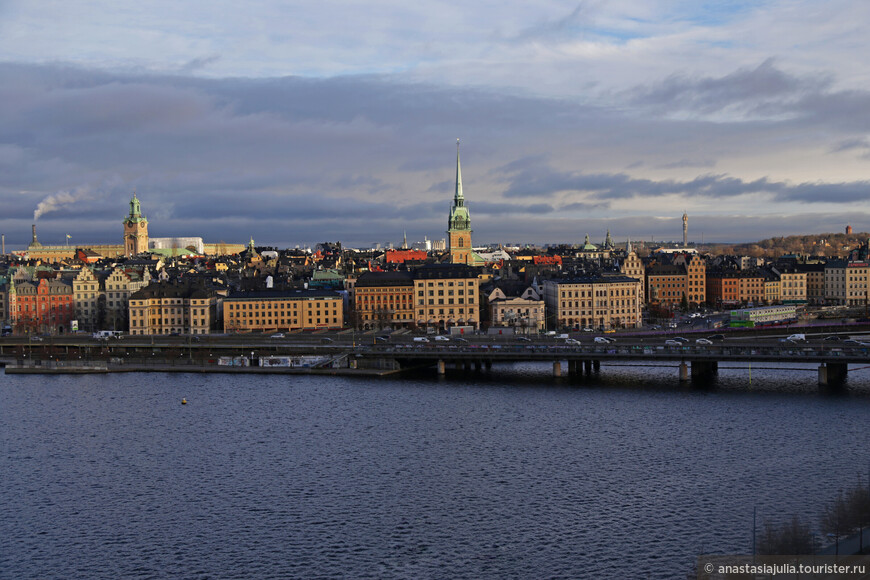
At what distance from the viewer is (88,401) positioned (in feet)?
168

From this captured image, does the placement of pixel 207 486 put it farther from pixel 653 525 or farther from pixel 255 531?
pixel 653 525

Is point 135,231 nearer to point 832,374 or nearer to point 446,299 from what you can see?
point 446,299

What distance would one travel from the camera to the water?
2658cm

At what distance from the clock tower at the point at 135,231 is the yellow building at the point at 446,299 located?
9821 cm

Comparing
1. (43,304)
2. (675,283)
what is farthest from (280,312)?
(675,283)

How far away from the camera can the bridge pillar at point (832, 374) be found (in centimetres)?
5241

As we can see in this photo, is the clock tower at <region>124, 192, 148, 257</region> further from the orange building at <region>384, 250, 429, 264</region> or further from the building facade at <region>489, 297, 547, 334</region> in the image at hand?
the building facade at <region>489, 297, 547, 334</region>

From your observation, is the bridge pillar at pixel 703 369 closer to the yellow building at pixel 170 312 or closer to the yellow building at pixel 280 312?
the yellow building at pixel 280 312

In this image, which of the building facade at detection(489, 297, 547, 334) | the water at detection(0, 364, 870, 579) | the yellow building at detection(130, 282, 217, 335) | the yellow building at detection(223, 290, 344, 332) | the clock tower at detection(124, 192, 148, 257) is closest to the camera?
the water at detection(0, 364, 870, 579)

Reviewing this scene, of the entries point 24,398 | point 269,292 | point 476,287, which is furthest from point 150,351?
point 476,287

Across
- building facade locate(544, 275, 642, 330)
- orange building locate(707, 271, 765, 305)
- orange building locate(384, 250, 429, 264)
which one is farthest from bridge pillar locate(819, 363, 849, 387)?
orange building locate(384, 250, 429, 264)

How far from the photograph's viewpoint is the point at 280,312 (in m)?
80.9

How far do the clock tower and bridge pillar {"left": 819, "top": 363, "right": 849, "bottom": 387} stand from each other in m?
135

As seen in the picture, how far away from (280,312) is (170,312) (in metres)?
8.87
